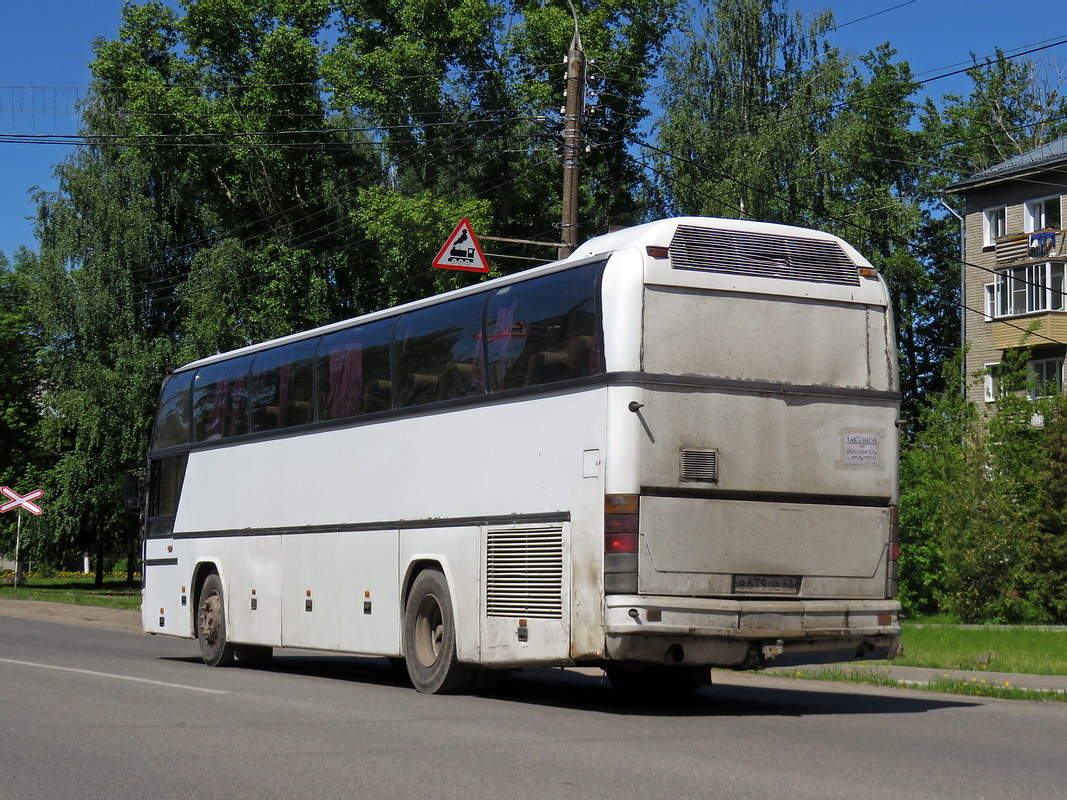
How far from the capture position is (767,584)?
12.2 meters

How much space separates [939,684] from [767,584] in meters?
4.37

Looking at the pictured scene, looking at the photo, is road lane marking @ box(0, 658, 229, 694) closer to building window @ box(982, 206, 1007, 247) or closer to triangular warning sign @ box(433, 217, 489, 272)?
triangular warning sign @ box(433, 217, 489, 272)

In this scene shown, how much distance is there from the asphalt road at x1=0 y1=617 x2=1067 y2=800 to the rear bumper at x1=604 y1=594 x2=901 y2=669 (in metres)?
0.50

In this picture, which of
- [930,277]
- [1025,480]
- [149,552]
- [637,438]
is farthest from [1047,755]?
[930,277]

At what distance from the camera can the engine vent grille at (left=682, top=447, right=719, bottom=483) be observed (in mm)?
12039

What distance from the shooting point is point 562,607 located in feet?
40.0

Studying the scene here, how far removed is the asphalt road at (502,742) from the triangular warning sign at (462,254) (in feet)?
29.1

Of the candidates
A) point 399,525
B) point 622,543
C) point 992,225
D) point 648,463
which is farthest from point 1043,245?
point 622,543

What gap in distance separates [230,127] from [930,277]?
99.5 feet

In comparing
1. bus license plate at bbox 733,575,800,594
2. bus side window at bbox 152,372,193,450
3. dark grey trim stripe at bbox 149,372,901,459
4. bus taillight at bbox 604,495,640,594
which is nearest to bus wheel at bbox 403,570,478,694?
dark grey trim stripe at bbox 149,372,901,459

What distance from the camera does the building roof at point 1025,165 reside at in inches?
2057

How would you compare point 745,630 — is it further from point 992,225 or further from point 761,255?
point 992,225

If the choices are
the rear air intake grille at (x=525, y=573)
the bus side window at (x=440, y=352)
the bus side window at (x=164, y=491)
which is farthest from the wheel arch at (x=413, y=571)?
the bus side window at (x=164, y=491)

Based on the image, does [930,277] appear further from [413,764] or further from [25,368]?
[413,764]
